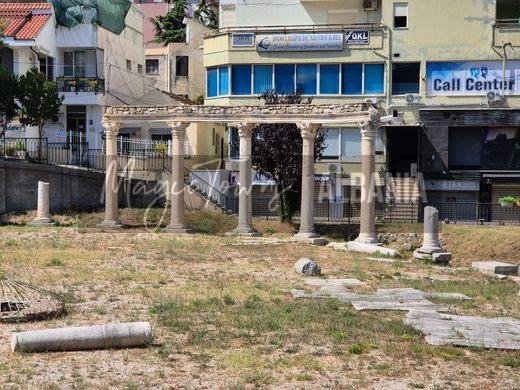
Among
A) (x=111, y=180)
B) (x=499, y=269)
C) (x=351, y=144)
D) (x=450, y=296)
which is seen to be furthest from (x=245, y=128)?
(x=450, y=296)

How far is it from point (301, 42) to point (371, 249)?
18112 millimetres

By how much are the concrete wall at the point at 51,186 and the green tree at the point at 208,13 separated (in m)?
36.4

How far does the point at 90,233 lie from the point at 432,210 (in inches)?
564

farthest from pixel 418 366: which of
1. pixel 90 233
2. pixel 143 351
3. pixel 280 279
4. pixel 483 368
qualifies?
pixel 90 233

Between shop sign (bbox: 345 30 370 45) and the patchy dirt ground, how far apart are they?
2000 centimetres

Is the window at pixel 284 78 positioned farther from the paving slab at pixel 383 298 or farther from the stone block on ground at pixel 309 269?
the paving slab at pixel 383 298

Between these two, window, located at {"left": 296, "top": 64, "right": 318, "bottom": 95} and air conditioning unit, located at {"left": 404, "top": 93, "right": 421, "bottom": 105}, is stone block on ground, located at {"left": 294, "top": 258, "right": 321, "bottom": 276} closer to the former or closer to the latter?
air conditioning unit, located at {"left": 404, "top": 93, "right": 421, "bottom": 105}

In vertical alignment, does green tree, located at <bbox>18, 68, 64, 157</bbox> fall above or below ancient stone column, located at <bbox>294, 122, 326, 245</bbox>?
above

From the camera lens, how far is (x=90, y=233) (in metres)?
36.3

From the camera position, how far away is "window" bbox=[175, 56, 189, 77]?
6806 centimetres

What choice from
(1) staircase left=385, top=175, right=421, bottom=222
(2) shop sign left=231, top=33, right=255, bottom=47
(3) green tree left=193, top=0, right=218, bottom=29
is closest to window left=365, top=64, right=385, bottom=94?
(1) staircase left=385, top=175, right=421, bottom=222

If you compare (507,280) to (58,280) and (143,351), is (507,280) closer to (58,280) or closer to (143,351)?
(58,280)

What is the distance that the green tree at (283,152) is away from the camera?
1693 inches

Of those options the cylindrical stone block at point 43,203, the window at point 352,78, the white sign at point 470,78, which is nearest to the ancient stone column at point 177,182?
the cylindrical stone block at point 43,203
